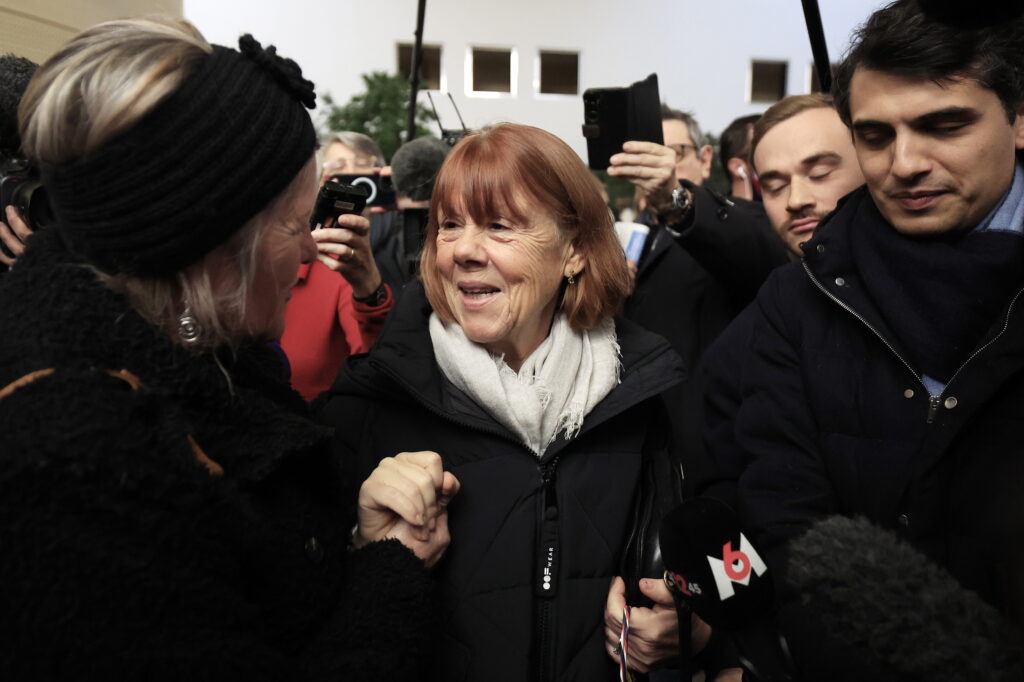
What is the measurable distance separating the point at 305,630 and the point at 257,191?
0.72 meters

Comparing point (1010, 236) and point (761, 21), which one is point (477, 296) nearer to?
point (1010, 236)

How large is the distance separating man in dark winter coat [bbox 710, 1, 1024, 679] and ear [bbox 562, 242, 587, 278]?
62 cm

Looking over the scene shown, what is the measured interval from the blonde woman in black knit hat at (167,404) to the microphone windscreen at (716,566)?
1.58ft

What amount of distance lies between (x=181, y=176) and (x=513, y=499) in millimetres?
1058

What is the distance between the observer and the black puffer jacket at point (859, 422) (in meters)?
1.61

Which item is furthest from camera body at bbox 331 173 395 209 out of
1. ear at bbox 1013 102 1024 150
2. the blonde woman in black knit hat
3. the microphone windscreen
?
the microphone windscreen

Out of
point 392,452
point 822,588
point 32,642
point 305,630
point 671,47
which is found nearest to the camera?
point 822,588

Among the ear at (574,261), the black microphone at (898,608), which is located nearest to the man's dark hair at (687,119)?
the ear at (574,261)

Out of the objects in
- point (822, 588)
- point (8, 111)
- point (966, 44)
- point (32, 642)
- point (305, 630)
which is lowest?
point (305, 630)

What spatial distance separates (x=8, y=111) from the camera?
2.25 meters

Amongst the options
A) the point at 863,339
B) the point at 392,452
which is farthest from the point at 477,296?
the point at 863,339

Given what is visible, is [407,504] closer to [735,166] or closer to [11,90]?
[11,90]

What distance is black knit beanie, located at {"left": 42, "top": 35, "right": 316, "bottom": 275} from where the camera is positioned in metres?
1.27

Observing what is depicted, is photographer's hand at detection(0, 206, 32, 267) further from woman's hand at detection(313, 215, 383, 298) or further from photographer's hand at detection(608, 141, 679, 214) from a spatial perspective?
photographer's hand at detection(608, 141, 679, 214)
